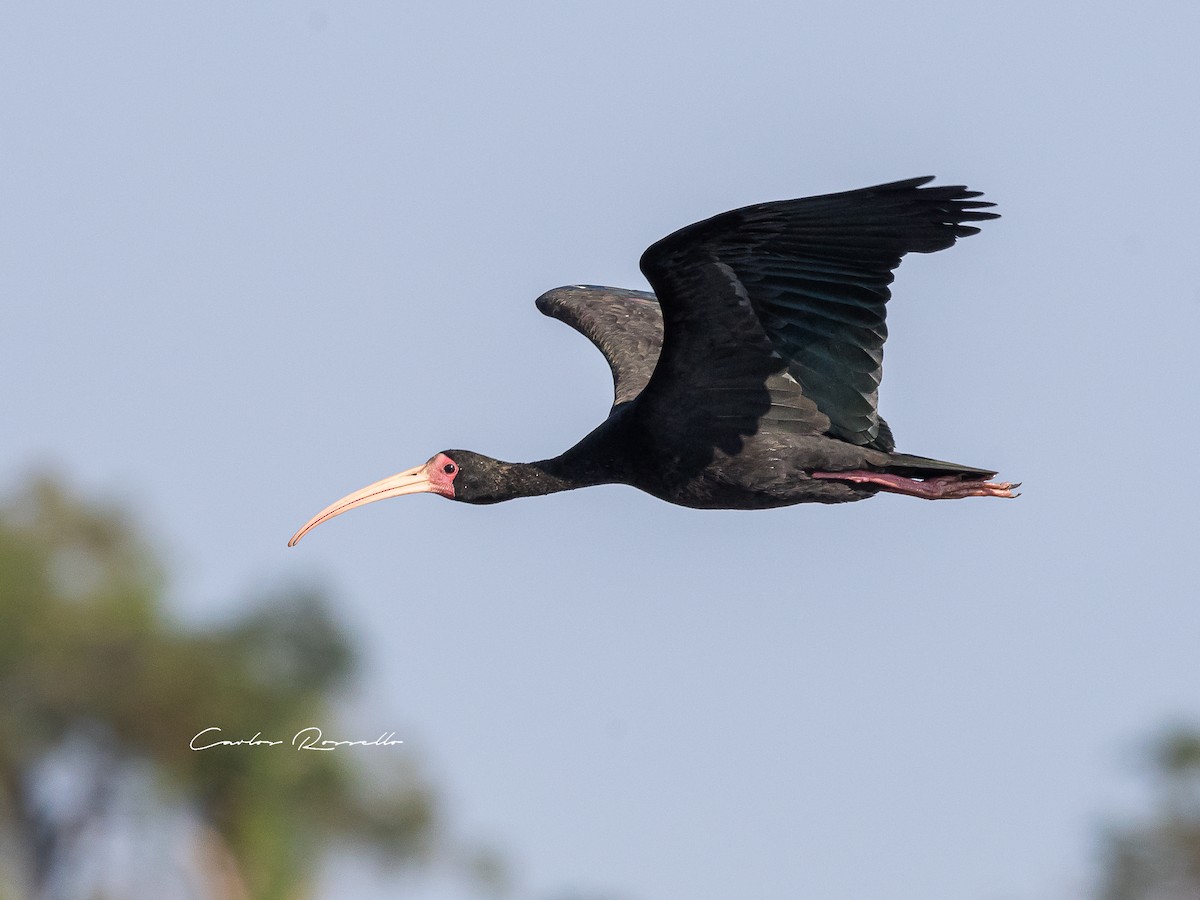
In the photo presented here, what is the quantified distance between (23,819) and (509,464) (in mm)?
29363

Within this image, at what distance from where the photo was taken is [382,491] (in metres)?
14.8

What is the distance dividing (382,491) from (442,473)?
0.51 meters

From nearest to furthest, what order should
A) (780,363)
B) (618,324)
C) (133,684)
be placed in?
(780,363)
(618,324)
(133,684)

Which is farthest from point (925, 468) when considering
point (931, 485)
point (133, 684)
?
point (133, 684)

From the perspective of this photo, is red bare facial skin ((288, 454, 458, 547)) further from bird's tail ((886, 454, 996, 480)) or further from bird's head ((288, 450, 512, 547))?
bird's tail ((886, 454, 996, 480))

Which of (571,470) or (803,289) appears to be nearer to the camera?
(803,289)

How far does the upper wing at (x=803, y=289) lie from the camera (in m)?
11.7

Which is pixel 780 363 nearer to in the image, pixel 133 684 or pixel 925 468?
pixel 925 468

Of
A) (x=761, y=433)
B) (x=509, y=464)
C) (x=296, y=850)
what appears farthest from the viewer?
(x=296, y=850)

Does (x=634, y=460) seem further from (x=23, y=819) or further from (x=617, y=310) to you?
(x=23, y=819)

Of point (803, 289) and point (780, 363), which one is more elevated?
point (803, 289)

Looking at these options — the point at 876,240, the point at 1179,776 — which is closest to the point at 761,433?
the point at 876,240

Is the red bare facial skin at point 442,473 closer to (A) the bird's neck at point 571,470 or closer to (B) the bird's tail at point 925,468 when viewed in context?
(A) the bird's neck at point 571,470

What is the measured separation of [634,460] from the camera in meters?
13.3
